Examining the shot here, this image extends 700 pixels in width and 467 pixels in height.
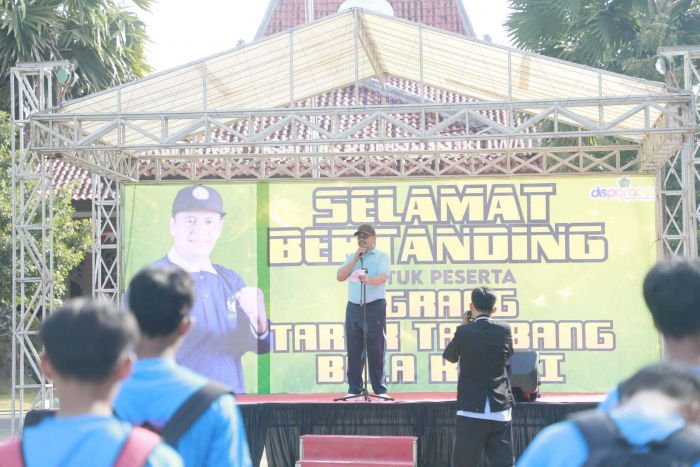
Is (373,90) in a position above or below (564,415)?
above

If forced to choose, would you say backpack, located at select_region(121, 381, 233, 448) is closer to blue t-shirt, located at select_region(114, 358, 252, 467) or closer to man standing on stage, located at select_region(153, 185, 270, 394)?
blue t-shirt, located at select_region(114, 358, 252, 467)

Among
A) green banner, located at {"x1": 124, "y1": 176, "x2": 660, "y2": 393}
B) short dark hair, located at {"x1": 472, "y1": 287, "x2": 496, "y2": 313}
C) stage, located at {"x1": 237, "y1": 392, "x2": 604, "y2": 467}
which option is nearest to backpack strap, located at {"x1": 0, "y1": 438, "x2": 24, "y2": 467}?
short dark hair, located at {"x1": 472, "y1": 287, "x2": 496, "y2": 313}

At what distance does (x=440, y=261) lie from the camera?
12609 mm

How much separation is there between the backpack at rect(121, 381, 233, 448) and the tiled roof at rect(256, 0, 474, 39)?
77.7 ft

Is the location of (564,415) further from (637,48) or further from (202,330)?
(637,48)

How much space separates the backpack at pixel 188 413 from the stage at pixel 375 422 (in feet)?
20.1

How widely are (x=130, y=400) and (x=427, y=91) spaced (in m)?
17.1

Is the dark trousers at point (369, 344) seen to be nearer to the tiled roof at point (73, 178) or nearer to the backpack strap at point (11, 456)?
the backpack strap at point (11, 456)

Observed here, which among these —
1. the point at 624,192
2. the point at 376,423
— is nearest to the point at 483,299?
the point at 376,423

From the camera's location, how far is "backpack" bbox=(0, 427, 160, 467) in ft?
7.38

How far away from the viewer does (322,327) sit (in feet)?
41.3

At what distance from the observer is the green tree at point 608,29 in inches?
608

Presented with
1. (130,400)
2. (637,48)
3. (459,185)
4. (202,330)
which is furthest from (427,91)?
(130,400)

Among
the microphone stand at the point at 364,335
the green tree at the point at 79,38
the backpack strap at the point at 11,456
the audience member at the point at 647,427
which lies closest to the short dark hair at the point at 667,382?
the audience member at the point at 647,427
